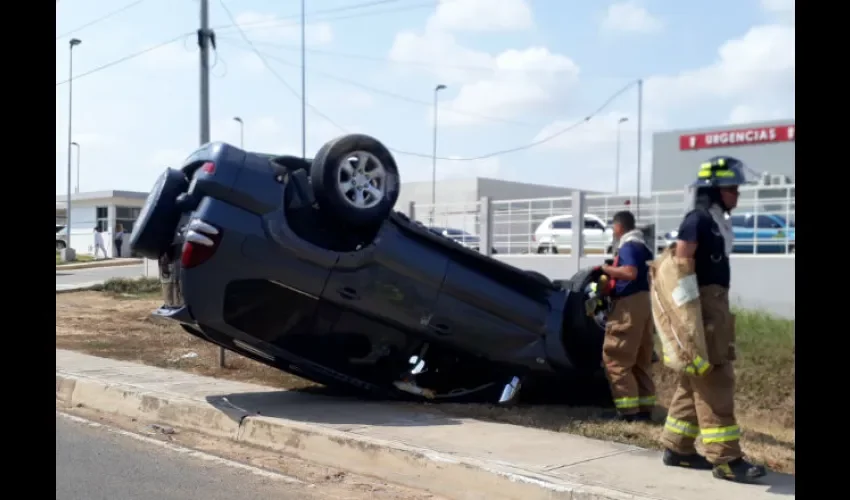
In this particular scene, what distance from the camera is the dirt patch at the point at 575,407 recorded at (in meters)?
6.70

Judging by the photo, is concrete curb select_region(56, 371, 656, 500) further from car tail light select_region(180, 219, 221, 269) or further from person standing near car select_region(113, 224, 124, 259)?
person standing near car select_region(113, 224, 124, 259)

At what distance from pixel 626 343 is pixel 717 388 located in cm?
188

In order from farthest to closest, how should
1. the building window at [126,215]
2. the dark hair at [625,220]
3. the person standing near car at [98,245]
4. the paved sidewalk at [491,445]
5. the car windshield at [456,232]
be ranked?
the building window at [126,215], the person standing near car at [98,245], the car windshield at [456,232], the dark hair at [625,220], the paved sidewalk at [491,445]

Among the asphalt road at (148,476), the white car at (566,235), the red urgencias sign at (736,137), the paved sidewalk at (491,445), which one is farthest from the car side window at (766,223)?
the red urgencias sign at (736,137)

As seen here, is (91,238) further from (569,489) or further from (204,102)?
(569,489)

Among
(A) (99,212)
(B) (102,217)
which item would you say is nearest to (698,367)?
(B) (102,217)

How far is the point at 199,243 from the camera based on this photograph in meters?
6.54

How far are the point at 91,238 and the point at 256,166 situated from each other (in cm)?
4162

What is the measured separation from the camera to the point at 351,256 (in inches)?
273

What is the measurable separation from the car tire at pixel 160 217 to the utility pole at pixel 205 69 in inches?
351

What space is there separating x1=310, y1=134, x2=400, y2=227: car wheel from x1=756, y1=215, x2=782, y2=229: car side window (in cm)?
916

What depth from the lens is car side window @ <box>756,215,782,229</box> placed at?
563 inches

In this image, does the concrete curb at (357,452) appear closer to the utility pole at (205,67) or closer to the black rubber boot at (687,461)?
the black rubber boot at (687,461)

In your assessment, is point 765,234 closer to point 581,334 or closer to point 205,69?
point 581,334
